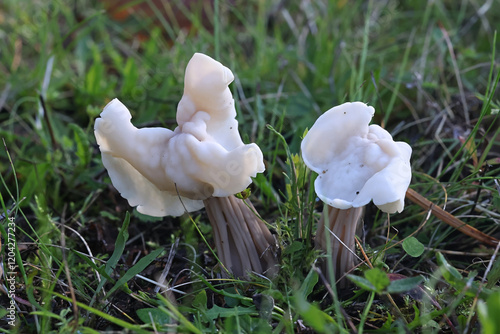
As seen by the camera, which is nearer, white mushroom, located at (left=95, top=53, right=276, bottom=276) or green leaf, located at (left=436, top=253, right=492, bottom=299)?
green leaf, located at (left=436, top=253, right=492, bottom=299)

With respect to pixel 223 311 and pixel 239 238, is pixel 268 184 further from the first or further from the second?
pixel 223 311

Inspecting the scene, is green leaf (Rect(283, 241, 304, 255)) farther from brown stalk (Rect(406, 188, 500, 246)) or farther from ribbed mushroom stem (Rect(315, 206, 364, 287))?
brown stalk (Rect(406, 188, 500, 246))

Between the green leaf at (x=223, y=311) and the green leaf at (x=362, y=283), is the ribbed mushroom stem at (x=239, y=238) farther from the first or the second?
the green leaf at (x=362, y=283)

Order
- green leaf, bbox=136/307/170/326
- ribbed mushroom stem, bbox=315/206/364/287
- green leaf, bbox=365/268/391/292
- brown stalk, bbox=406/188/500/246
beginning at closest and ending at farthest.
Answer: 1. green leaf, bbox=365/268/391/292
2. green leaf, bbox=136/307/170/326
3. ribbed mushroom stem, bbox=315/206/364/287
4. brown stalk, bbox=406/188/500/246

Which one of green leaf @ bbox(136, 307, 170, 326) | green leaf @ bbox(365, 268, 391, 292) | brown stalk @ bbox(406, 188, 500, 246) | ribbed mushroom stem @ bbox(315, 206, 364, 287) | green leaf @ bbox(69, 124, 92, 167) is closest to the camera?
green leaf @ bbox(365, 268, 391, 292)

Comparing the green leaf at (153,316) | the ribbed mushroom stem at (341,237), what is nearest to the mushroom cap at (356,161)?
the ribbed mushroom stem at (341,237)

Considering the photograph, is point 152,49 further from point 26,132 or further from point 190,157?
point 190,157

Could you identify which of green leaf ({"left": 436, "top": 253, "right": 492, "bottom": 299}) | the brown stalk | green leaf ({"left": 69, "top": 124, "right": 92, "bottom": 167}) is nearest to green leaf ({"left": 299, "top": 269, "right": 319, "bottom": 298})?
green leaf ({"left": 436, "top": 253, "right": 492, "bottom": 299})
